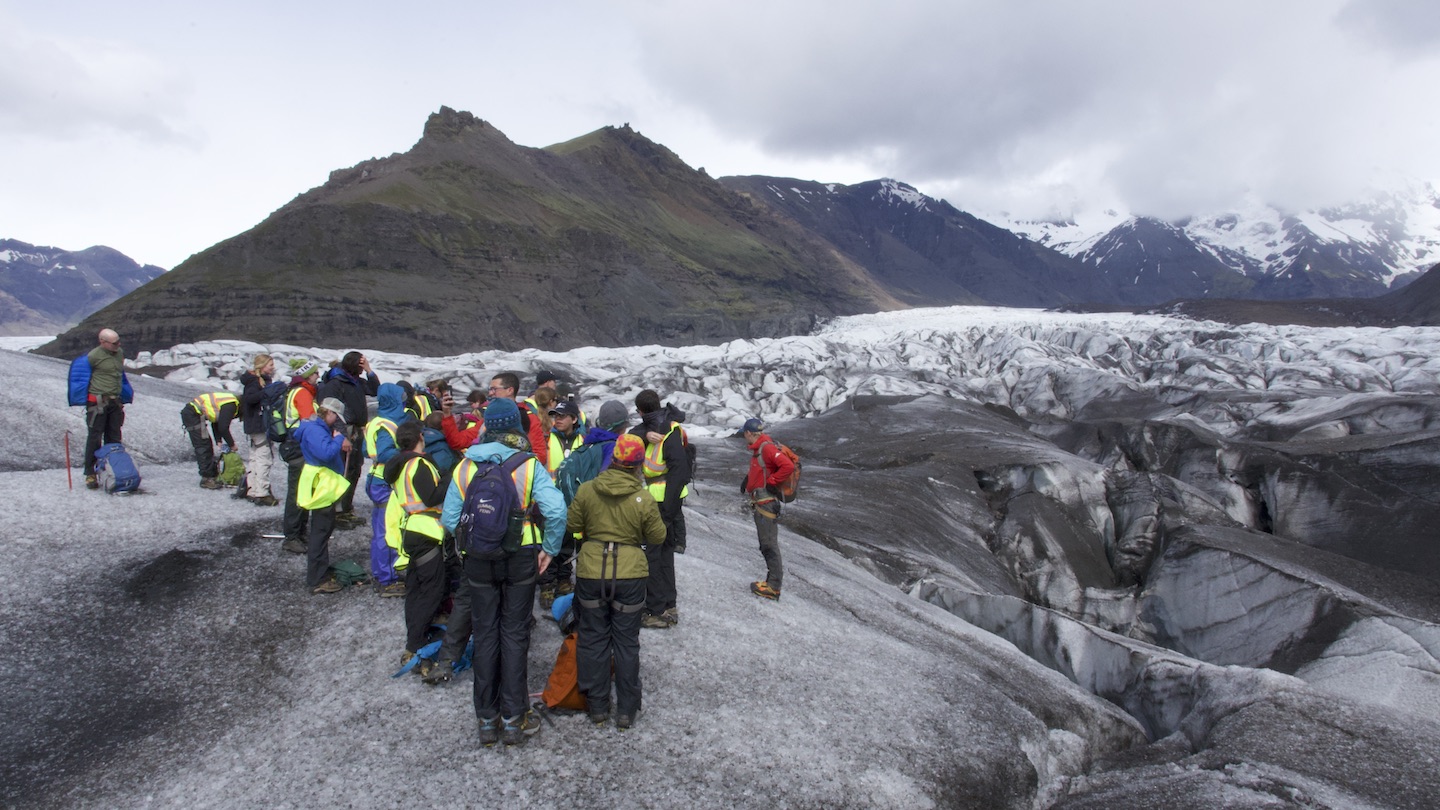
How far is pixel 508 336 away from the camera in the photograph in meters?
86.5

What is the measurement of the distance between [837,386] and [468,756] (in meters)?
47.7

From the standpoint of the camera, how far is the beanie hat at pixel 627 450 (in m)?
6.03

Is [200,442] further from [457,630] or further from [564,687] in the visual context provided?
[564,687]

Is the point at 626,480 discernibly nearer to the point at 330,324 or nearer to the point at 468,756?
the point at 468,756

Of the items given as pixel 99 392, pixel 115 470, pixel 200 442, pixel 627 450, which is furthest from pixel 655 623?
pixel 99 392

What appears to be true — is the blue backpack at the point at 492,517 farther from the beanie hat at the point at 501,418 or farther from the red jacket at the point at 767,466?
the red jacket at the point at 767,466

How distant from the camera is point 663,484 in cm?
763

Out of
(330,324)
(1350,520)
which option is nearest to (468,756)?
(1350,520)

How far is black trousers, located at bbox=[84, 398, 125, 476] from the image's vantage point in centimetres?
1019

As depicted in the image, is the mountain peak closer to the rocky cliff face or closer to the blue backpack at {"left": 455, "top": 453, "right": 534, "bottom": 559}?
the rocky cliff face

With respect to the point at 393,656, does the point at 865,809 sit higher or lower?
lower

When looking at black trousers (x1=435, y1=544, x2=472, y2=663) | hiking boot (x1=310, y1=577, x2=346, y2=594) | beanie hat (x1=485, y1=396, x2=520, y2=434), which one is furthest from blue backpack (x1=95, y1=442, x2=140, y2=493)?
beanie hat (x1=485, y1=396, x2=520, y2=434)

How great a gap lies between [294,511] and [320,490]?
3.69 ft

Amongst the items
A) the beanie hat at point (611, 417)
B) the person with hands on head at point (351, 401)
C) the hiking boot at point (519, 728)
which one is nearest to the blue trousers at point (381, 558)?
the person with hands on head at point (351, 401)
